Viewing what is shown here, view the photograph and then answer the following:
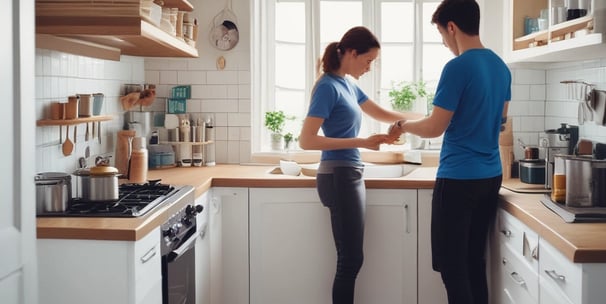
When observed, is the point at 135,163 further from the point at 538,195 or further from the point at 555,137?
the point at 555,137

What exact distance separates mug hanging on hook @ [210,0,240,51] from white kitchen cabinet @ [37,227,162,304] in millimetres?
2338

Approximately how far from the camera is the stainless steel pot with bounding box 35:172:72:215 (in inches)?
102

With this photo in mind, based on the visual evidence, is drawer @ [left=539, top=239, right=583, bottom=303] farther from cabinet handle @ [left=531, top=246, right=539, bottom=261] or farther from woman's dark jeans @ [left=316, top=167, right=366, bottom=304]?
woman's dark jeans @ [left=316, top=167, right=366, bottom=304]

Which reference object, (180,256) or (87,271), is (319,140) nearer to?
(180,256)

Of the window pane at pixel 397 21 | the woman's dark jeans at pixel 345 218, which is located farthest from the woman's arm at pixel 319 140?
the window pane at pixel 397 21

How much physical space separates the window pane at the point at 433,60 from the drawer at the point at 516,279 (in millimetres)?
1704

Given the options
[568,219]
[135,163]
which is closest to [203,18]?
[135,163]

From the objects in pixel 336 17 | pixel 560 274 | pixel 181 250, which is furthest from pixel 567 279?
pixel 336 17

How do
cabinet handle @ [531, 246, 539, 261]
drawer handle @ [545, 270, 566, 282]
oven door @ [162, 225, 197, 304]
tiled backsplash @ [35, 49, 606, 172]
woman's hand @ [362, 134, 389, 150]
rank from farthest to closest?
tiled backsplash @ [35, 49, 606, 172], woman's hand @ [362, 134, 389, 150], oven door @ [162, 225, 197, 304], cabinet handle @ [531, 246, 539, 261], drawer handle @ [545, 270, 566, 282]

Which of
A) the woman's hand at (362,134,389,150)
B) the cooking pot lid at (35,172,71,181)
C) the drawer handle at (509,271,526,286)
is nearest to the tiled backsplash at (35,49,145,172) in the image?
the cooking pot lid at (35,172,71,181)

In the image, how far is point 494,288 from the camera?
338cm

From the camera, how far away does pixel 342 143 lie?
3330 mm

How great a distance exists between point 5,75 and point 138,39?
1.35 m

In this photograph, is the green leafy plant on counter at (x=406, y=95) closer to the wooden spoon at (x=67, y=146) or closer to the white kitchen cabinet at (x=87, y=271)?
the wooden spoon at (x=67, y=146)
